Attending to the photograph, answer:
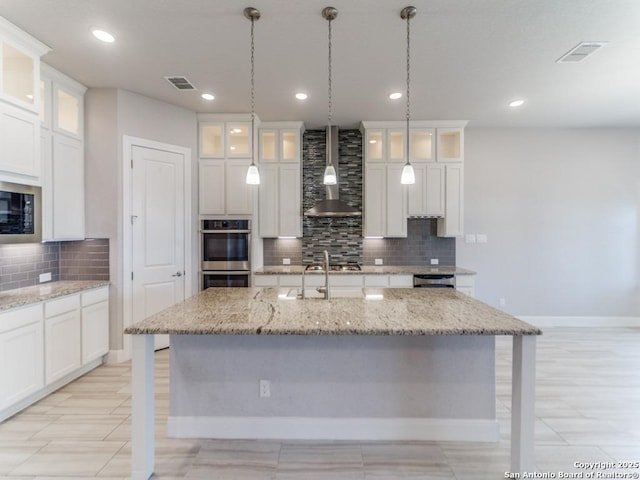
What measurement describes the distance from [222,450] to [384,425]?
109 cm

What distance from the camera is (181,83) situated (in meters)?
3.40

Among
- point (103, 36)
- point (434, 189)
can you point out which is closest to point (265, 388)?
point (103, 36)

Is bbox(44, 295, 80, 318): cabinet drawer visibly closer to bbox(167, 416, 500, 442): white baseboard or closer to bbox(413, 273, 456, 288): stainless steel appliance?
bbox(167, 416, 500, 442): white baseboard

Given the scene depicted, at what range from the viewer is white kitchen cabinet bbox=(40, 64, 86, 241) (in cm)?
310

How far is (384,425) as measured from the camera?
226 cm

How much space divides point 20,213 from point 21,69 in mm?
1182

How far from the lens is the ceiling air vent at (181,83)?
129 inches

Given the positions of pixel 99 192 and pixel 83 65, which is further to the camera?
pixel 99 192

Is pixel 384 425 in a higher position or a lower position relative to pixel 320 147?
lower

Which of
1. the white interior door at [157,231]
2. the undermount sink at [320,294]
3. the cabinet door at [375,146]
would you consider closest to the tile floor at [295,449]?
the undermount sink at [320,294]

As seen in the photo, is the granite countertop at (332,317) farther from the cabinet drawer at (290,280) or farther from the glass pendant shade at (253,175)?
the cabinet drawer at (290,280)

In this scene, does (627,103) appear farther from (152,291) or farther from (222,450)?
(152,291)

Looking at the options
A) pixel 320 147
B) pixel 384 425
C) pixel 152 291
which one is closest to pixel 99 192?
pixel 152 291

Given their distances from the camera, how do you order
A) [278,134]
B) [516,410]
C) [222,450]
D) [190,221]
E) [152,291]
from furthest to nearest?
[278,134], [190,221], [152,291], [222,450], [516,410]
